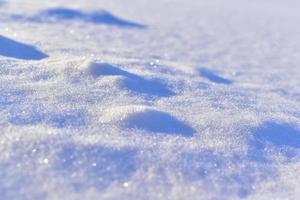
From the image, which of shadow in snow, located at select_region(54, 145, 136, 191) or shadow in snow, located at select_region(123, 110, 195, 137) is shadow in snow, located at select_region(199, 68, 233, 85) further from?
shadow in snow, located at select_region(54, 145, 136, 191)

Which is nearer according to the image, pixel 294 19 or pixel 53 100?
pixel 53 100

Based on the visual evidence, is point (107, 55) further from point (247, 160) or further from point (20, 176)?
point (20, 176)

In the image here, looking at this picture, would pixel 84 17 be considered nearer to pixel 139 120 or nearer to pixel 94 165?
pixel 139 120

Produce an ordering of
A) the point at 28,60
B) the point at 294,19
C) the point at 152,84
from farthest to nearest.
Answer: the point at 294,19 → the point at 28,60 → the point at 152,84

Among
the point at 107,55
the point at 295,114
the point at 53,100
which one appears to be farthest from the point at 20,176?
the point at 107,55

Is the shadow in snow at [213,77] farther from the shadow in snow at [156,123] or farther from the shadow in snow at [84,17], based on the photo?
the shadow in snow at [84,17]
